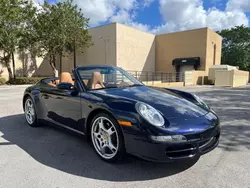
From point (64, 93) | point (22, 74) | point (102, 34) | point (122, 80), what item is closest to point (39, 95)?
point (64, 93)

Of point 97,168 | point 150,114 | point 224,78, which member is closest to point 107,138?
point 97,168

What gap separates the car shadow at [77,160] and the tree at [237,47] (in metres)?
43.4

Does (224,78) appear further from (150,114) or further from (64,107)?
(150,114)

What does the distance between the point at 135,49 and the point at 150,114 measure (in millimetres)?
23863

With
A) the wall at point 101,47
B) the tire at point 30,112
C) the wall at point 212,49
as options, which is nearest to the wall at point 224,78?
the wall at point 212,49

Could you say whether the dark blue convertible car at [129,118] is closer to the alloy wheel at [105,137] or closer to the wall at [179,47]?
the alloy wheel at [105,137]

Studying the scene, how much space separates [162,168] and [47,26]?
18.8m

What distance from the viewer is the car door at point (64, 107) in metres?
3.23

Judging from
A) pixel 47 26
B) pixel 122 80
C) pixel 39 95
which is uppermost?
pixel 47 26

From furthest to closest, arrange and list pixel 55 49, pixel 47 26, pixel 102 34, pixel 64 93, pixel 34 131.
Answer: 1. pixel 102 34
2. pixel 55 49
3. pixel 47 26
4. pixel 34 131
5. pixel 64 93

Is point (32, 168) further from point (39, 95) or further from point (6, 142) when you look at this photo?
point (39, 95)

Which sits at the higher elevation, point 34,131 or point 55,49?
point 55,49

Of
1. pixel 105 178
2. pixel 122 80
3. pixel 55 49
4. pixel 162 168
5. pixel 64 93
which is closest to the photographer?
pixel 105 178

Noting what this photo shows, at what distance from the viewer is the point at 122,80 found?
12.8ft
